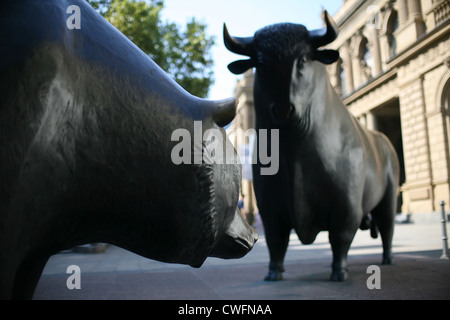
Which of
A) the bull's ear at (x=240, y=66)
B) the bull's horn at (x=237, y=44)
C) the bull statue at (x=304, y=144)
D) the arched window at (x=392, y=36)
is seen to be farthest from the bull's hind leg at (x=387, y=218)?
the arched window at (x=392, y=36)

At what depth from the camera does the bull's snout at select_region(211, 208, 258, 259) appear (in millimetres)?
1010

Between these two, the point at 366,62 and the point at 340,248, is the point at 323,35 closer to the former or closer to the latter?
the point at 340,248

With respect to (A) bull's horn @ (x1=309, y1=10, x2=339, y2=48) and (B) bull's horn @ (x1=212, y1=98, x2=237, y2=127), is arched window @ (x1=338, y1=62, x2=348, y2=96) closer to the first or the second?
(A) bull's horn @ (x1=309, y1=10, x2=339, y2=48)

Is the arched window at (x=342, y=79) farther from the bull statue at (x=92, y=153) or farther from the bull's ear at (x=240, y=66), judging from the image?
the bull statue at (x=92, y=153)

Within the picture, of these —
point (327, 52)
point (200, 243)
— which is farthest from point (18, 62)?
point (327, 52)

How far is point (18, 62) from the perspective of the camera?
2.38ft

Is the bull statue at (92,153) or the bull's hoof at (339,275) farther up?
the bull statue at (92,153)

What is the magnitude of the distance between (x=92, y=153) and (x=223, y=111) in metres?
0.32

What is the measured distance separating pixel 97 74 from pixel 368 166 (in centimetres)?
392

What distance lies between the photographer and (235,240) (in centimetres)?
102

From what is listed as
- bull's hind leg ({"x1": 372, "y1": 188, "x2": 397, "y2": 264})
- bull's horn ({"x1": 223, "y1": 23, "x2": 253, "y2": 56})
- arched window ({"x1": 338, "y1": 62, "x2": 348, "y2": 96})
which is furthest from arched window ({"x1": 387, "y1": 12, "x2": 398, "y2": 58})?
bull's horn ({"x1": 223, "y1": 23, "x2": 253, "y2": 56})

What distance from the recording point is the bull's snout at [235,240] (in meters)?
1.01

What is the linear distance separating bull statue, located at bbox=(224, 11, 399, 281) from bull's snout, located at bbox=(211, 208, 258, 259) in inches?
96.3

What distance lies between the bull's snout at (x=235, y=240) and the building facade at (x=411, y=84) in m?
17.3
